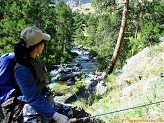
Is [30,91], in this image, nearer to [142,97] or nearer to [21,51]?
[21,51]

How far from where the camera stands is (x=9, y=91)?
2832 mm

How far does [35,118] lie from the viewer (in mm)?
2951

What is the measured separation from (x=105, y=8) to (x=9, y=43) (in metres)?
9.68

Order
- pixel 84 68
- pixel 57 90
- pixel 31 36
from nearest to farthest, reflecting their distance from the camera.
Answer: pixel 31 36
pixel 57 90
pixel 84 68

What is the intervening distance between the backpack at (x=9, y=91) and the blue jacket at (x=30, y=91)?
16 cm

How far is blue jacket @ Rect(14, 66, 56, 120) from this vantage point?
2613mm

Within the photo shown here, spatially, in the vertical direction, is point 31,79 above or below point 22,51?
below

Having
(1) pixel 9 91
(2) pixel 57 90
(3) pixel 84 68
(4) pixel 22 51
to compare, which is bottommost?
(3) pixel 84 68

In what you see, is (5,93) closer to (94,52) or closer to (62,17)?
(62,17)

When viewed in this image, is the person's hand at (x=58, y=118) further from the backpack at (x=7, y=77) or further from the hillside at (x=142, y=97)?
the hillside at (x=142, y=97)

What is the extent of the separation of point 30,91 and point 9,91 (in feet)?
1.15

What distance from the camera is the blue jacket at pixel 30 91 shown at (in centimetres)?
261

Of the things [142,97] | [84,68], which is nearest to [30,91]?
[142,97]

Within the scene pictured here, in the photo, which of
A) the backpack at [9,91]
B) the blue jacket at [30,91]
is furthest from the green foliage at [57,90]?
the blue jacket at [30,91]
